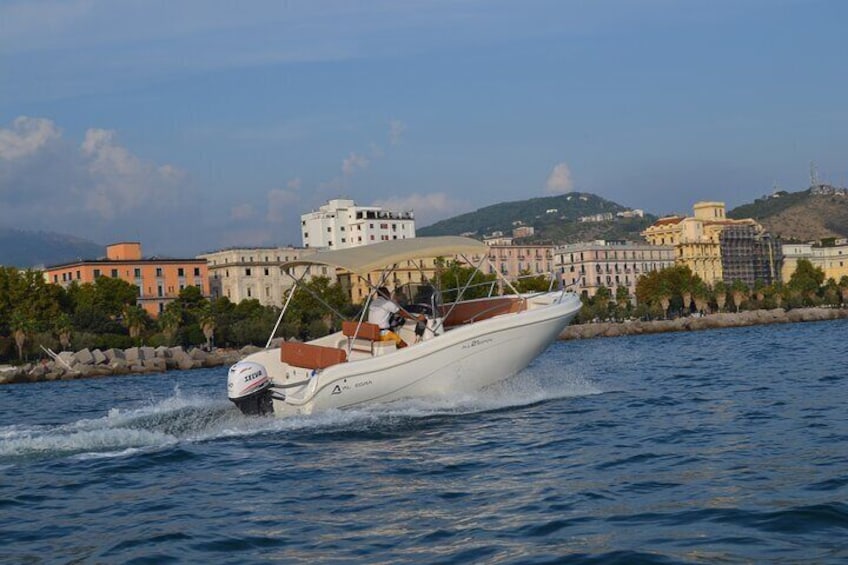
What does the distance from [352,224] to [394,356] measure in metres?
147

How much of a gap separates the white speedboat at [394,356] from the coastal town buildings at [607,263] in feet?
460

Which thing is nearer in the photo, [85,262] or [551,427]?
[551,427]

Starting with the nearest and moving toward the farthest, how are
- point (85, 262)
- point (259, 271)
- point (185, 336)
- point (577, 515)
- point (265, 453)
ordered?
point (577, 515) < point (265, 453) < point (185, 336) < point (85, 262) < point (259, 271)

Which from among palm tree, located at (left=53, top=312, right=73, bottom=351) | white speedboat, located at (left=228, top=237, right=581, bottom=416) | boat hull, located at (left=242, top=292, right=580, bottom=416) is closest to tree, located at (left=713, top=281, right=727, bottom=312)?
palm tree, located at (left=53, top=312, right=73, bottom=351)

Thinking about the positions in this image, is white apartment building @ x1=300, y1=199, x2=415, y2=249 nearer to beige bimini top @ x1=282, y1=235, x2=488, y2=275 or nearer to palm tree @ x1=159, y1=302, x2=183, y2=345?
palm tree @ x1=159, y1=302, x2=183, y2=345

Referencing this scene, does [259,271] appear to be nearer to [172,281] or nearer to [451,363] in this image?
[172,281]

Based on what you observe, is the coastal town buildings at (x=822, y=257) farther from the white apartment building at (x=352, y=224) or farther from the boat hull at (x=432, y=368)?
the boat hull at (x=432, y=368)

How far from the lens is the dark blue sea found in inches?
381

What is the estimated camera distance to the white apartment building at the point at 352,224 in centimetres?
16362

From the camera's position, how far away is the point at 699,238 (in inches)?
7082

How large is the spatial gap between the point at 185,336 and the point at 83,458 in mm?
82331

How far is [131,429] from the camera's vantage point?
1842cm

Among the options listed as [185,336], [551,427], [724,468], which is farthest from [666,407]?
[185,336]

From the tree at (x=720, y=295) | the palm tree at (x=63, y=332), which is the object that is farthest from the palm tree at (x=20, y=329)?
the tree at (x=720, y=295)
